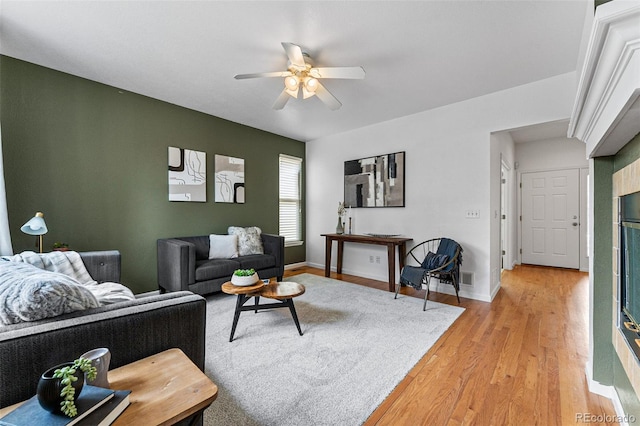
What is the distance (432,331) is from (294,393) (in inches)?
57.6

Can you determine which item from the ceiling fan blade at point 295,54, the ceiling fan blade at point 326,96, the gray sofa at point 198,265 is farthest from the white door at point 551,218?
the ceiling fan blade at point 295,54

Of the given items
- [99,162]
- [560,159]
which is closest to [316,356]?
[99,162]

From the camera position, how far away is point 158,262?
3.52 metres

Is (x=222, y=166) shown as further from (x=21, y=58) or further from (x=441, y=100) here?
(x=441, y=100)

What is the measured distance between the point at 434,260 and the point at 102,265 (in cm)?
362

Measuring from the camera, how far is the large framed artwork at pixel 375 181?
4.17 m

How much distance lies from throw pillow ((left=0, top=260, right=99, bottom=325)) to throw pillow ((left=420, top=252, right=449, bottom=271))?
322cm

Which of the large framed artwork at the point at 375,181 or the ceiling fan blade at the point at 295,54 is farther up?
the ceiling fan blade at the point at 295,54

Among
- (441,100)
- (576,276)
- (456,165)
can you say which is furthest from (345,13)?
(576,276)

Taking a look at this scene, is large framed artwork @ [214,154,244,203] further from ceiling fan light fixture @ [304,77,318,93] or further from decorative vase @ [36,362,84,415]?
decorative vase @ [36,362,84,415]

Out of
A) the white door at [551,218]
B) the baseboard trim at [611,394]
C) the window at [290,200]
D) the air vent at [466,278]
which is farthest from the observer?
the window at [290,200]

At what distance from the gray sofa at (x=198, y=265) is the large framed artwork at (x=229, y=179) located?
73 cm

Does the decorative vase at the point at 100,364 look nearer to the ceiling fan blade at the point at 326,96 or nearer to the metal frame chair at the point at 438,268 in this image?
the ceiling fan blade at the point at 326,96

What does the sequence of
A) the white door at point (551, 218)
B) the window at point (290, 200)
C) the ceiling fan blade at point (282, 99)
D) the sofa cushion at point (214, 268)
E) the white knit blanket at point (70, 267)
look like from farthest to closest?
the window at point (290, 200), the white door at point (551, 218), the sofa cushion at point (214, 268), the ceiling fan blade at point (282, 99), the white knit blanket at point (70, 267)
